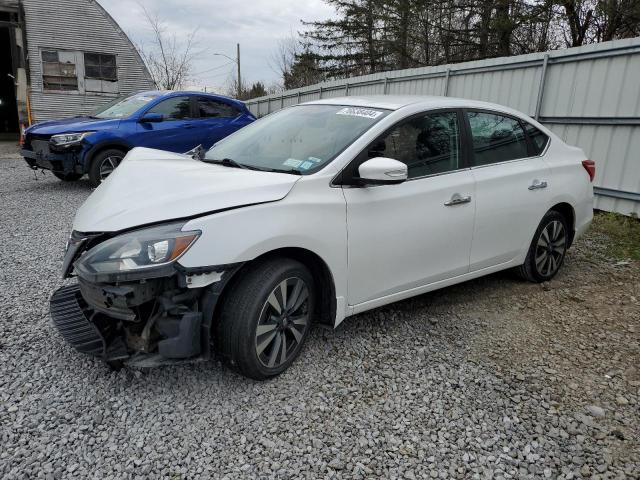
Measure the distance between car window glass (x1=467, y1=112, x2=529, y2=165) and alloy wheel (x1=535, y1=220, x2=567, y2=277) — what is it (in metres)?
0.73

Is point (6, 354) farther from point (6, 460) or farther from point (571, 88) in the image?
point (571, 88)

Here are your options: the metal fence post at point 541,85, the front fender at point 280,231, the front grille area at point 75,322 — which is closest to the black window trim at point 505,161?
the front fender at point 280,231

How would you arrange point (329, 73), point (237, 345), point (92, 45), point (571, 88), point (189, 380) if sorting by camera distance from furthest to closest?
1. point (329, 73)
2. point (92, 45)
3. point (571, 88)
4. point (189, 380)
5. point (237, 345)

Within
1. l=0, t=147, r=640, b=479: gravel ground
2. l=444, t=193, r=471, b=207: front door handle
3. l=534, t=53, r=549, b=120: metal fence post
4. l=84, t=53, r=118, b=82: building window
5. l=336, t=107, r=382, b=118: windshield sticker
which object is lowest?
l=0, t=147, r=640, b=479: gravel ground

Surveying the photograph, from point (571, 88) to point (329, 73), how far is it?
21.3 meters

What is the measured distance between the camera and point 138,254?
2354 millimetres

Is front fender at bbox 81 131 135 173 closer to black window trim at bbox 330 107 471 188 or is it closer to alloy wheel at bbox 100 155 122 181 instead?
alloy wheel at bbox 100 155 122 181

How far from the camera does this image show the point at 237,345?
256 cm

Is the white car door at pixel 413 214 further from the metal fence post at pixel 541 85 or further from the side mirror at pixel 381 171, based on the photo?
the metal fence post at pixel 541 85

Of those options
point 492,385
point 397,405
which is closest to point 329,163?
point 397,405

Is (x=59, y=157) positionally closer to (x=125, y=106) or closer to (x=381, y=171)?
(x=125, y=106)

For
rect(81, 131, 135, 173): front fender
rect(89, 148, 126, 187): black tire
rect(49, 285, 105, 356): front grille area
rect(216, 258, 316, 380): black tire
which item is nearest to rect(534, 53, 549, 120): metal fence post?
rect(216, 258, 316, 380): black tire

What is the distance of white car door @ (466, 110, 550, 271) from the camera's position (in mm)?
3686

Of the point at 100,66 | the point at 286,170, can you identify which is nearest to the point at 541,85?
the point at 286,170
